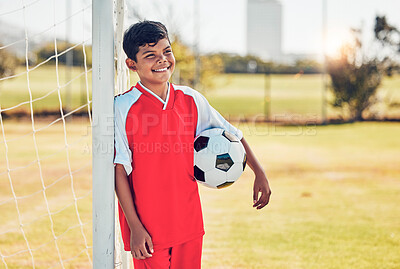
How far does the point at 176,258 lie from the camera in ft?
6.15

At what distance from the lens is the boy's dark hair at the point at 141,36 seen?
1812 mm

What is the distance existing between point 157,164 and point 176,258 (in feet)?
1.30

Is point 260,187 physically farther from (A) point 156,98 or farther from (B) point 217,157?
(A) point 156,98

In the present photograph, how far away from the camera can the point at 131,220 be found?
5.79ft

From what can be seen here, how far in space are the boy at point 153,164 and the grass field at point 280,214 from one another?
4.48ft

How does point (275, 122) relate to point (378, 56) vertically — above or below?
below

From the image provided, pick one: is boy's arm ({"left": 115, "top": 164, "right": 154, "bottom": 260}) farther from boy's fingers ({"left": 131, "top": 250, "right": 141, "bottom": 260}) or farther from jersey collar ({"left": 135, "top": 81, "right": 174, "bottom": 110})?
jersey collar ({"left": 135, "top": 81, "right": 174, "bottom": 110})

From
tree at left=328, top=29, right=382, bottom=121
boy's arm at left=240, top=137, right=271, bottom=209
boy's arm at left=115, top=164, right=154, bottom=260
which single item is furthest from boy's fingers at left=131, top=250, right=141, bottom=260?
tree at left=328, top=29, right=382, bottom=121

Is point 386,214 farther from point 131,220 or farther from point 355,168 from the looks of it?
point 131,220

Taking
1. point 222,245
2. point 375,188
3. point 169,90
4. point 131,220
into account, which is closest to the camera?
point 131,220

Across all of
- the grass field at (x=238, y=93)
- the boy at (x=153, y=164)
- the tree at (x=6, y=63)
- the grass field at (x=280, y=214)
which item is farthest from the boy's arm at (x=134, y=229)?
the grass field at (x=238, y=93)

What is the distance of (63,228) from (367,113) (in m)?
12.7

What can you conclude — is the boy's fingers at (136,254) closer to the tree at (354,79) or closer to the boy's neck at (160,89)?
the boy's neck at (160,89)

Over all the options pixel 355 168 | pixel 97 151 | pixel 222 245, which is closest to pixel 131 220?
pixel 97 151
